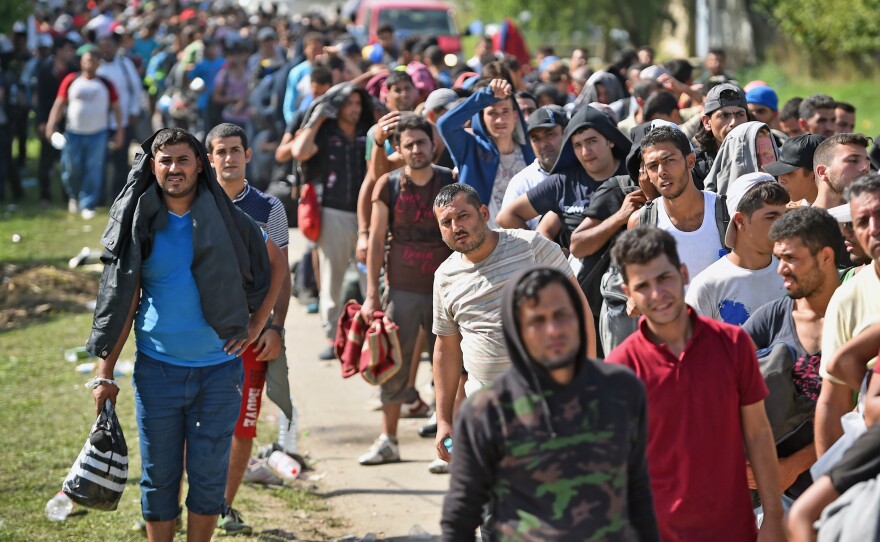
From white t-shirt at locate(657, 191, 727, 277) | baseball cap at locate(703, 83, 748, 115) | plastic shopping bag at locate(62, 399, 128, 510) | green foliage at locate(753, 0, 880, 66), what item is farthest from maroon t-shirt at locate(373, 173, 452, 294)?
green foliage at locate(753, 0, 880, 66)

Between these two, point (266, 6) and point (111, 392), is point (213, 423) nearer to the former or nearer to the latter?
point (111, 392)

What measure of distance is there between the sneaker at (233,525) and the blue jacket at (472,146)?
275cm

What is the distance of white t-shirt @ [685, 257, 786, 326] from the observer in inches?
218

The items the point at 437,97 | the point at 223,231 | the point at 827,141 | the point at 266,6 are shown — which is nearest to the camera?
the point at 223,231

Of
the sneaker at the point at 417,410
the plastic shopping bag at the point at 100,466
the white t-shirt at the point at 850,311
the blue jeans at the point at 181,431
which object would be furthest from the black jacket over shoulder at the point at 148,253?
the sneaker at the point at 417,410

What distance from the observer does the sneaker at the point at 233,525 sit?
23.1 feet

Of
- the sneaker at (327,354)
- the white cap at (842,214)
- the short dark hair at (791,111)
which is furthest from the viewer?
the sneaker at (327,354)

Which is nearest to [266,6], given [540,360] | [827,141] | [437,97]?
[437,97]

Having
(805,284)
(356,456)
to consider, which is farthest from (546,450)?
(356,456)

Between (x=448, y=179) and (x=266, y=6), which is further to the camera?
(x=266, y=6)

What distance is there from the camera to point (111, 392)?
5945mm

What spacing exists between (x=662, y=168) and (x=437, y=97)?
368 centimetres

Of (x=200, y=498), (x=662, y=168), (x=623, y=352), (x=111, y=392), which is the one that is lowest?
(x=200, y=498)

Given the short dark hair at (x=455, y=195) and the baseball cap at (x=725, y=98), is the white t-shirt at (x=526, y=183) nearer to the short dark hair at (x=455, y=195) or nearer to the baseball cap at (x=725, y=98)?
the baseball cap at (x=725, y=98)
